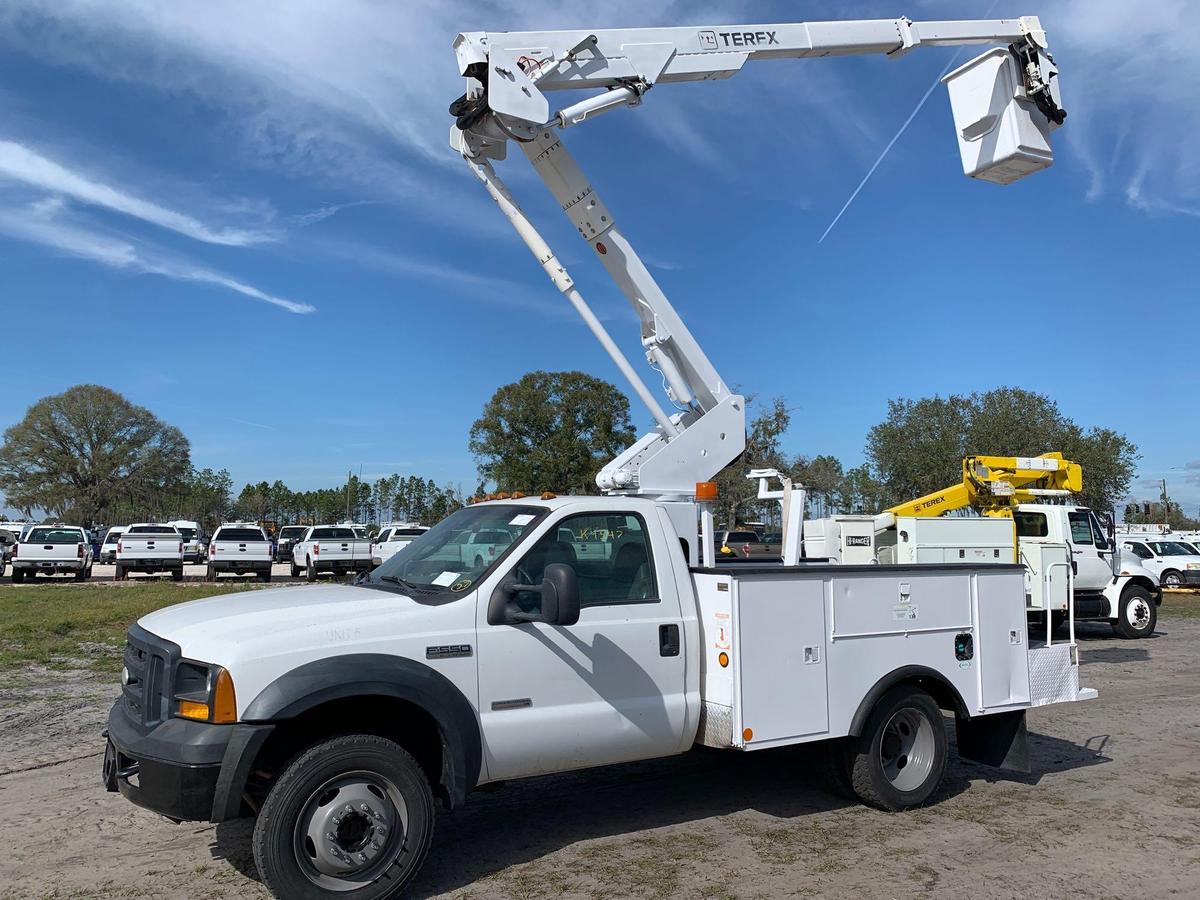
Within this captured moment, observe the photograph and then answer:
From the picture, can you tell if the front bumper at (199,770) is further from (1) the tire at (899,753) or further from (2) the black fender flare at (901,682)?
(1) the tire at (899,753)

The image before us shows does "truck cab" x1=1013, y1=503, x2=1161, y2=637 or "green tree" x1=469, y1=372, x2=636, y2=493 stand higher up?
"green tree" x1=469, y1=372, x2=636, y2=493

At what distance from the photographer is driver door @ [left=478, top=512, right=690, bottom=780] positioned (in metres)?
4.87

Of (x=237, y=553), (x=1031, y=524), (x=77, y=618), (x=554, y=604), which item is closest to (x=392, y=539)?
(x=237, y=553)

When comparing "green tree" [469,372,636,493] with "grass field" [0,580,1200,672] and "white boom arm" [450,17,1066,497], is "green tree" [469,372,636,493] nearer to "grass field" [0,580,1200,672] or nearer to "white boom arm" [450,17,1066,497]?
"grass field" [0,580,1200,672]

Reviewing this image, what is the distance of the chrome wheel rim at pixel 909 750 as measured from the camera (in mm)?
6293

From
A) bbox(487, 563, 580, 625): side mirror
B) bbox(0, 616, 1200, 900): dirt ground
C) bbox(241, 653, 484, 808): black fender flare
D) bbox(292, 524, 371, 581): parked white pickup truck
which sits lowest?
bbox(0, 616, 1200, 900): dirt ground

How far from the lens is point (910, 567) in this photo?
6.22 m

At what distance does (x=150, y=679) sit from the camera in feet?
14.9

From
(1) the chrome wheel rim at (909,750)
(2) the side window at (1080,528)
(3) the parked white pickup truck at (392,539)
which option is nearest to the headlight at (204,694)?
(1) the chrome wheel rim at (909,750)

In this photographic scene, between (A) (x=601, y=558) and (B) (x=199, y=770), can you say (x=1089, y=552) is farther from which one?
(B) (x=199, y=770)

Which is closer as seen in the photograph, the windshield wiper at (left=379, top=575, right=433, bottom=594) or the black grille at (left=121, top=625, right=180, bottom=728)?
the black grille at (left=121, top=625, right=180, bottom=728)

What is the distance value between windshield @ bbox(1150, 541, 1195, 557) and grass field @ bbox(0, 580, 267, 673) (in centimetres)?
2735

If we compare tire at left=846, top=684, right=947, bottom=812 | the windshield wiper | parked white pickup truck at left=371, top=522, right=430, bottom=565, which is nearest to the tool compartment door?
tire at left=846, top=684, right=947, bottom=812

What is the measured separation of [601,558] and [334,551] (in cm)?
2385
